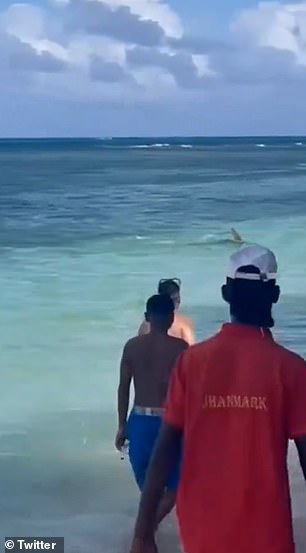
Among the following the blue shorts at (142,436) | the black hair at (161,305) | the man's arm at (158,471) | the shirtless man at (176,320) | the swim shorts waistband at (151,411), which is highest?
the shirtless man at (176,320)

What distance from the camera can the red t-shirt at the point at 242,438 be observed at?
8.62 ft

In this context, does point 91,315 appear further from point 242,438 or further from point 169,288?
point 242,438

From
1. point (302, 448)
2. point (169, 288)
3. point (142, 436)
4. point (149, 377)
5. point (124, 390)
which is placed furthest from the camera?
point (169, 288)

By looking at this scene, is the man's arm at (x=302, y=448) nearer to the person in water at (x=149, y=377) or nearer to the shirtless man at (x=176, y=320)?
the person in water at (x=149, y=377)

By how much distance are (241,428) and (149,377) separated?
199cm

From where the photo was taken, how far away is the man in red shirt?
8.62ft

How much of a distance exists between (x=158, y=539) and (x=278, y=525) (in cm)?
253

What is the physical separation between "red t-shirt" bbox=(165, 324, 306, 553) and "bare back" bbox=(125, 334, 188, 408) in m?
1.88

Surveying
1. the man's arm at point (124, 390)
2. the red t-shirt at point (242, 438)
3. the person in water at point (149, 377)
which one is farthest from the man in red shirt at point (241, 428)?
the man's arm at point (124, 390)

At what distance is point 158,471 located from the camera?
275cm

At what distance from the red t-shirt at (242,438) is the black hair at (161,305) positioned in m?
1.85

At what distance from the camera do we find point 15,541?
535 cm

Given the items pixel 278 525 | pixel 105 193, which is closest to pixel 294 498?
pixel 278 525

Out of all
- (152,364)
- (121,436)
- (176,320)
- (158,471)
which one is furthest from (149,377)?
(158,471)
